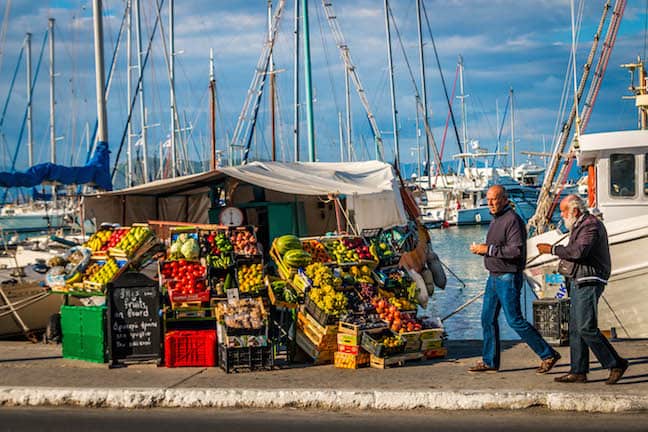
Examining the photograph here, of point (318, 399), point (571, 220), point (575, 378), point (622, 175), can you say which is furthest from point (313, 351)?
point (622, 175)

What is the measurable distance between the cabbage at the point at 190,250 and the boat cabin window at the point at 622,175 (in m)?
8.33

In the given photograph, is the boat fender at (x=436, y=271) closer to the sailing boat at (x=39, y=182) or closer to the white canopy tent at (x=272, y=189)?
the white canopy tent at (x=272, y=189)

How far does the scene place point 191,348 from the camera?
32.3 feet

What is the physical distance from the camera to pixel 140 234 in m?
11.7

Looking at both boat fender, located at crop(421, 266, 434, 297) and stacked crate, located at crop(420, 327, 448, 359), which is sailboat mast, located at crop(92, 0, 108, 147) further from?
stacked crate, located at crop(420, 327, 448, 359)

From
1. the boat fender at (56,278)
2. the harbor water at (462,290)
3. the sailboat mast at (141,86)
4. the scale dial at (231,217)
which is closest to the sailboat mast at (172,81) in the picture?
the sailboat mast at (141,86)

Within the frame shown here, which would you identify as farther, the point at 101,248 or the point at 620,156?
the point at 620,156

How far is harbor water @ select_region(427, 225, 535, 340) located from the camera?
21953 millimetres

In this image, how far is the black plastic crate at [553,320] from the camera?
417 inches

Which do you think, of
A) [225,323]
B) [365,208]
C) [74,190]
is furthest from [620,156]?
[74,190]

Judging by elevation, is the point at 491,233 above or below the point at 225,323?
above

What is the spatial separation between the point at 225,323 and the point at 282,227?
989 centimetres

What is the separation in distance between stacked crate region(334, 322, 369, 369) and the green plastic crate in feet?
9.80

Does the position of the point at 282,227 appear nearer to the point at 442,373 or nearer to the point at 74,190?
the point at 74,190
